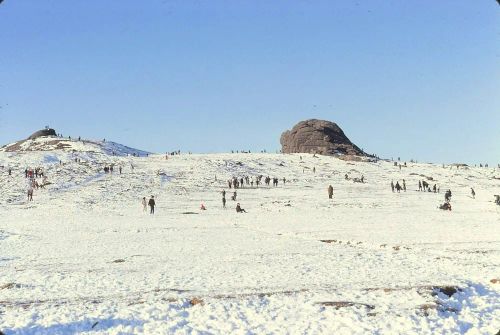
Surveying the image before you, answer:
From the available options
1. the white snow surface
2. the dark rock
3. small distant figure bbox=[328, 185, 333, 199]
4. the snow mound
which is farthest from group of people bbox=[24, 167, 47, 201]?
the dark rock

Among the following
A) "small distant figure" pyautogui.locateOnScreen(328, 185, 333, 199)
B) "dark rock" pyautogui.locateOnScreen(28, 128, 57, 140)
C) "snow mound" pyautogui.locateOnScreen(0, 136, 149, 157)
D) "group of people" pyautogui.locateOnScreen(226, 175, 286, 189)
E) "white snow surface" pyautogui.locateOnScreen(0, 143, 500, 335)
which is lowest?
"white snow surface" pyautogui.locateOnScreen(0, 143, 500, 335)

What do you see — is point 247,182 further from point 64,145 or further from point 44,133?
point 44,133

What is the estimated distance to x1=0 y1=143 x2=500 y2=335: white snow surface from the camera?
14648 millimetres

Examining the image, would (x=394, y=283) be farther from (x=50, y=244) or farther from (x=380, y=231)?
(x=50, y=244)

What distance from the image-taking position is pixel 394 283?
1834cm

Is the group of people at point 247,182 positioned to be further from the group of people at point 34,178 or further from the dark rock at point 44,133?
the dark rock at point 44,133

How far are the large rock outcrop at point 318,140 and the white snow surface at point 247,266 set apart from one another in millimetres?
53403

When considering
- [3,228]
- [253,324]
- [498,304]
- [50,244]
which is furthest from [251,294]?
[3,228]

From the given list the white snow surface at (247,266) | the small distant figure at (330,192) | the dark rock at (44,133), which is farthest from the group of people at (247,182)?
the dark rock at (44,133)

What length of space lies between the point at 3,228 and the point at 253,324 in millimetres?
25988

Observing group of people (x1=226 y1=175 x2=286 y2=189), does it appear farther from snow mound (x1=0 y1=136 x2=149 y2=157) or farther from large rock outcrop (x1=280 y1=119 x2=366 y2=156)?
large rock outcrop (x1=280 y1=119 x2=366 y2=156)

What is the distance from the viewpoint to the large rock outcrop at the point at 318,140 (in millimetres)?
108194

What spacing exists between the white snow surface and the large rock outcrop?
175 feet

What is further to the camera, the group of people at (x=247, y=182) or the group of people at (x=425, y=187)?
the group of people at (x=425, y=187)
